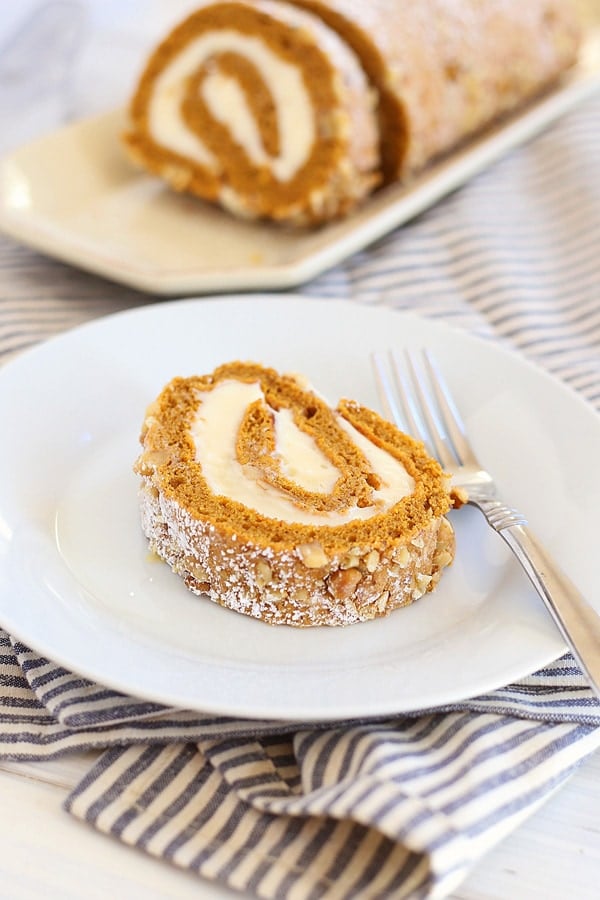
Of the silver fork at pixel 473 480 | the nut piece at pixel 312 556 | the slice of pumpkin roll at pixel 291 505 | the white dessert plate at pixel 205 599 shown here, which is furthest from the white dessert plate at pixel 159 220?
the nut piece at pixel 312 556

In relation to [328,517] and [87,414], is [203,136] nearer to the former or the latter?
[87,414]

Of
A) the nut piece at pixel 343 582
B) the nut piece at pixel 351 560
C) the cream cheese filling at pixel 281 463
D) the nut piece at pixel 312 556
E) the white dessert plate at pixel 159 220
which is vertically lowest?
the nut piece at pixel 343 582

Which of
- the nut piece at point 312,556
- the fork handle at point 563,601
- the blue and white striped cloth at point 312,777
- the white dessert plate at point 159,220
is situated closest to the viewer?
the blue and white striped cloth at point 312,777

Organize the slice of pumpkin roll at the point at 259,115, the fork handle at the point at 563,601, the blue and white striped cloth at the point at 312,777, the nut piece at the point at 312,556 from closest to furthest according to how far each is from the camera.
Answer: the blue and white striped cloth at the point at 312,777 → the fork handle at the point at 563,601 → the nut piece at the point at 312,556 → the slice of pumpkin roll at the point at 259,115

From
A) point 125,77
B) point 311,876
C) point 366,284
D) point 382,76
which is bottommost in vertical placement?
point 311,876

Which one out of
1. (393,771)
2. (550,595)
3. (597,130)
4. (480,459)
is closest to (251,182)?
(597,130)

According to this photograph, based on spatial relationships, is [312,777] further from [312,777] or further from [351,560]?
[351,560]

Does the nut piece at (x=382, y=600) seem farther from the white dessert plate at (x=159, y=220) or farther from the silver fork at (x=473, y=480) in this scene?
the white dessert plate at (x=159, y=220)

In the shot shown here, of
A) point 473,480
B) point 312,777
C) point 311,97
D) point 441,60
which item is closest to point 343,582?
point 312,777

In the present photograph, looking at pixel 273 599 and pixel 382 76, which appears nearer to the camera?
pixel 273 599
